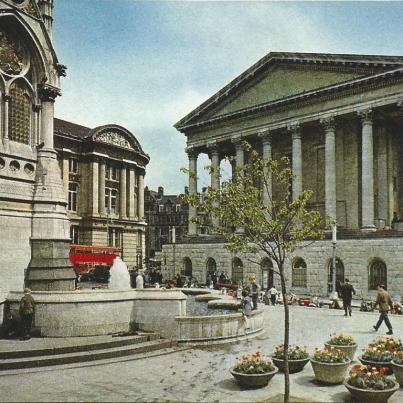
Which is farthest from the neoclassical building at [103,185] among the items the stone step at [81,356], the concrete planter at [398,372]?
the concrete planter at [398,372]

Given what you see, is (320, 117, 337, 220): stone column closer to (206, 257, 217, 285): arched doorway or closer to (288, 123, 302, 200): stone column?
(288, 123, 302, 200): stone column

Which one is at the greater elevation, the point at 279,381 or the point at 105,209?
the point at 105,209

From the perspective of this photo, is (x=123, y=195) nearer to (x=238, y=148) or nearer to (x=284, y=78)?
(x=238, y=148)

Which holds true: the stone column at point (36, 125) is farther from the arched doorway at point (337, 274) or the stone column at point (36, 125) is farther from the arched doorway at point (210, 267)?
the arched doorway at point (210, 267)

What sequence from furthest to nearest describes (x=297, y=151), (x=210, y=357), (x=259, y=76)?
1. (x=259, y=76)
2. (x=297, y=151)
3. (x=210, y=357)

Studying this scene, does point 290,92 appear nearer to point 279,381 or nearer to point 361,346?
point 361,346

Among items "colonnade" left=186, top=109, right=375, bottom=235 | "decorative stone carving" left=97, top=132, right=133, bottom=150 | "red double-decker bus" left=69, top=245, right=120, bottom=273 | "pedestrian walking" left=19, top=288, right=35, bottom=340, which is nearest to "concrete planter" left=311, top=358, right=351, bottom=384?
"pedestrian walking" left=19, top=288, right=35, bottom=340

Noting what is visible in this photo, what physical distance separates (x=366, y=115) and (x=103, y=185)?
3864cm

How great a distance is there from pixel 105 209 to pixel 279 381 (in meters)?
58.1

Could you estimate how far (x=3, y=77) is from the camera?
1664 centimetres

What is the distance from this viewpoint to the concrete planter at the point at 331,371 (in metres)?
11.7

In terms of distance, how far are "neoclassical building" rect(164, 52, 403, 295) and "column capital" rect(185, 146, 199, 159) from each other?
0.48 feet

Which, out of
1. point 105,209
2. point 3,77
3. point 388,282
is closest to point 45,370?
point 3,77

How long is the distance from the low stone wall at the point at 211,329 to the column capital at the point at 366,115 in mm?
26039
